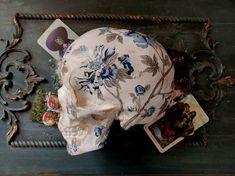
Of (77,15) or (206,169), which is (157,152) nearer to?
(206,169)

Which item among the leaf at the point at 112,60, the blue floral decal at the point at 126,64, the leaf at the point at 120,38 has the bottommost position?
the blue floral decal at the point at 126,64

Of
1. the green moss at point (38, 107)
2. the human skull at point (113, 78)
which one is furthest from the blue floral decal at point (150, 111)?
the green moss at point (38, 107)

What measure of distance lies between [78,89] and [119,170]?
225mm

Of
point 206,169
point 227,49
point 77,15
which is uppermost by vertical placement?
point 77,15

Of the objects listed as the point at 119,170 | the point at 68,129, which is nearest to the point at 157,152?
the point at 119,170

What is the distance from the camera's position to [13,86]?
79 centimetres

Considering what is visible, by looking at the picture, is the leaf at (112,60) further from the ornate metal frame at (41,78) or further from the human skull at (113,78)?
the ornate metal frame at (41,78)

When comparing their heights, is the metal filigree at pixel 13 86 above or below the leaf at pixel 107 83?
below

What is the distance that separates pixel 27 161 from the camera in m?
0.79

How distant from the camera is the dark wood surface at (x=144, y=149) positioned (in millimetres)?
785

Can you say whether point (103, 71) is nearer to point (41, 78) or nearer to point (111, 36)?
point (111, 36)

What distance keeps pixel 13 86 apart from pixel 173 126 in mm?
337

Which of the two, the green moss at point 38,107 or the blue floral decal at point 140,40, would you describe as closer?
the blue floral decal at point 140,40

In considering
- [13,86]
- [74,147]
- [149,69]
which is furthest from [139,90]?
[13,86]
